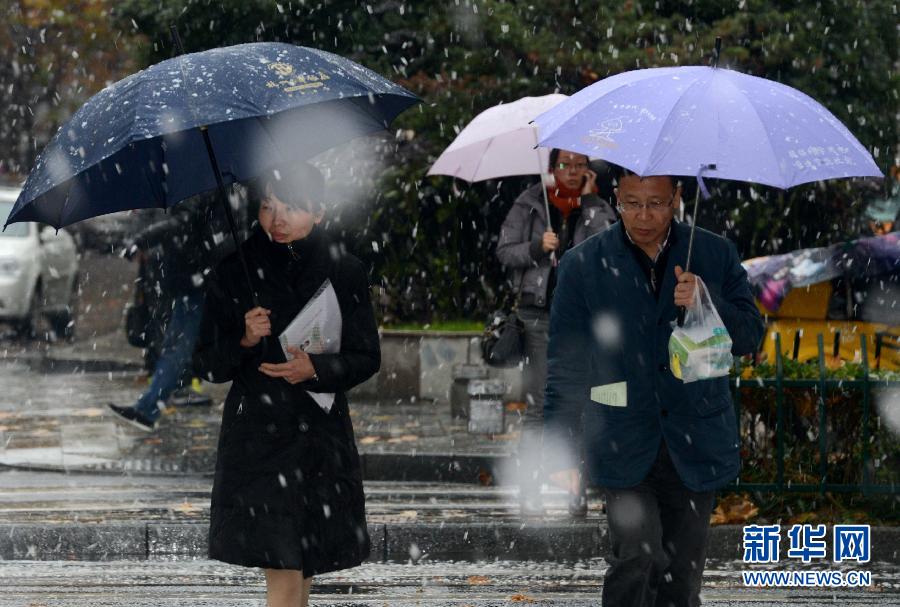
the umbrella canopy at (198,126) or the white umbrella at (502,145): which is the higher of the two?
the umbrella canopy at (198,126)

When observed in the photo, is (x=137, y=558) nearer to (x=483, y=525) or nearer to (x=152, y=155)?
(x=483, y=525)

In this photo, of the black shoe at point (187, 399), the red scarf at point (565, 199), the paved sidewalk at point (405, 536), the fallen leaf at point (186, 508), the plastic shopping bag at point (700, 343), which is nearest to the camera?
the plastic shopping bag at point (700, 343)

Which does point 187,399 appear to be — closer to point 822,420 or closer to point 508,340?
point 508,340

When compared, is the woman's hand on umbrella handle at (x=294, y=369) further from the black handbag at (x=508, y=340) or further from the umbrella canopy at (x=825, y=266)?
the umbrella canopy at (x=825, y=266)

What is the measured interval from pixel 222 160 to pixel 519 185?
32.0 feet

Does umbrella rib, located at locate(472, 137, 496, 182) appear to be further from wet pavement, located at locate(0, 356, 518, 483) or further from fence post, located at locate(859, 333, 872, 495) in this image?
fence post, located at locate(859, 333, 872, 495)

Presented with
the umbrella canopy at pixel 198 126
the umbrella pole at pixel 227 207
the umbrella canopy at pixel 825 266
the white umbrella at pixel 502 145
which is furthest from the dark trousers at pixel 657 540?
the umbrella canopy at pixel 825 266

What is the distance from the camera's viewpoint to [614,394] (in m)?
5.29

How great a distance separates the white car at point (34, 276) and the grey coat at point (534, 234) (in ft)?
35.8

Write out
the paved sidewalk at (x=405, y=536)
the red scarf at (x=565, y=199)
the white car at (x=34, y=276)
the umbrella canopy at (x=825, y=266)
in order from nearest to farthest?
the paved sidewalk at (x=405, y=536) < the red scarf at (x=565, y=199) < the umbrella canopy at (x=825, y=266) < the white car at (x=34, y=276)

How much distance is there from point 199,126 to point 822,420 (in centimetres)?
448

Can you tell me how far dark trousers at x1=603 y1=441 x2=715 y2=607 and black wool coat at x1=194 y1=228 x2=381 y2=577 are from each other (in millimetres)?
829

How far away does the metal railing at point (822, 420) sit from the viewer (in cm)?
842

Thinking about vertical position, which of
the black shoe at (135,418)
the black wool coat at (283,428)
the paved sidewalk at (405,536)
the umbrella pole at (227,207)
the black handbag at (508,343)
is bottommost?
the black shoe at (135,418)
